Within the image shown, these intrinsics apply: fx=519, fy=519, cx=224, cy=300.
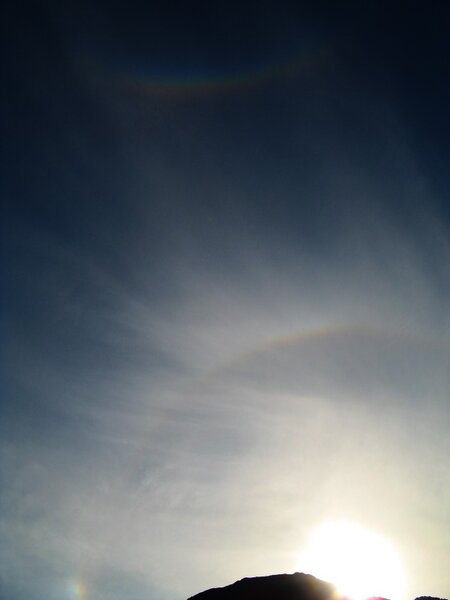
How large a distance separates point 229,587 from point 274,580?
373cm

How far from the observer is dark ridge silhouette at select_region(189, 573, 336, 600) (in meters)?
40.7

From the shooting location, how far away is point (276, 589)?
136 feet

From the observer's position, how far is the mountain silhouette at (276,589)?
40.8 metres

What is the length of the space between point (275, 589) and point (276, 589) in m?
0.08

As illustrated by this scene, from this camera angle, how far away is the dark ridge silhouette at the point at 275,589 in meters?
40.7

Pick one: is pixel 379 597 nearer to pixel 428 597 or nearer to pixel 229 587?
pixel 428 597

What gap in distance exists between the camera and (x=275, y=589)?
41406mm

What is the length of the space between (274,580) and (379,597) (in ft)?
31.9

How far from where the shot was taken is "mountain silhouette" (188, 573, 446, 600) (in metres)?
40.8

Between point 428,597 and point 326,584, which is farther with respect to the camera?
point 428,597

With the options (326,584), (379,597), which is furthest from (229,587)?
(379,597)

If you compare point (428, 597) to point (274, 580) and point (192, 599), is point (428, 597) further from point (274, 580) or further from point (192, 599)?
point (192, 599)

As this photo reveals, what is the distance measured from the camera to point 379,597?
1751 inches

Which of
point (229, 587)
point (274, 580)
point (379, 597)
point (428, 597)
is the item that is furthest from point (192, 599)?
point (428, 597)
